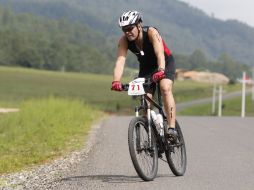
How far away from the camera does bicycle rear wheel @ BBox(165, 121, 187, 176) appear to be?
8875 mm

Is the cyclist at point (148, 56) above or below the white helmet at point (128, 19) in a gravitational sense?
below

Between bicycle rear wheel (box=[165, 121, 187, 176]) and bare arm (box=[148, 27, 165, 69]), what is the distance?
115 centimetres

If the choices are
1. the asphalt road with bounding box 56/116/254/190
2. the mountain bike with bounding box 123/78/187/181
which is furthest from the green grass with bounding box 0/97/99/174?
the mountain bike with bounding box 123/78/187/181

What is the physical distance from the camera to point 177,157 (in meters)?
9.20

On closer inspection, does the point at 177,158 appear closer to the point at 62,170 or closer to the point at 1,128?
the point at 62,170

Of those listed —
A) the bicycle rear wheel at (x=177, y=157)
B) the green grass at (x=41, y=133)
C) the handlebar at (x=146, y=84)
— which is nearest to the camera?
the handlebar at (x=146, y=84)

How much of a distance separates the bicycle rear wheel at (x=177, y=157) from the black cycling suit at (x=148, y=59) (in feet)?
2.80

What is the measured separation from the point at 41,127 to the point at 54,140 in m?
3.69

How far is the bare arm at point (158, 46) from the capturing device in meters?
8.29

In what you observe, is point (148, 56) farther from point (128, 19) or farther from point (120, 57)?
point (128, 19)

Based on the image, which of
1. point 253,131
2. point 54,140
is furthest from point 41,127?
point 253,131

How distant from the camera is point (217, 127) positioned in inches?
752

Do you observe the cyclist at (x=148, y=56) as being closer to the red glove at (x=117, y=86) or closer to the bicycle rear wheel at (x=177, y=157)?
the red glove at (x=117, y=86)

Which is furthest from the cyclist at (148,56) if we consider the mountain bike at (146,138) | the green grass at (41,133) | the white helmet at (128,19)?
the green grass at (41,133)
